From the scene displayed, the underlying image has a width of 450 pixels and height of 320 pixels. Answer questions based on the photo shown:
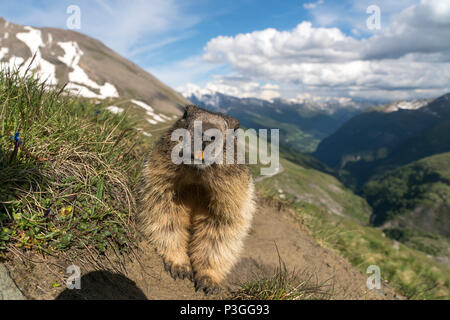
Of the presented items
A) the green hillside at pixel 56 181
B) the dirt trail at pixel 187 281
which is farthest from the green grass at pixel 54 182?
the dirt trail at pixel 187 281

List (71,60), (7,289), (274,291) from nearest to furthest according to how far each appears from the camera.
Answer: (7,289), (274,291), (71,60)

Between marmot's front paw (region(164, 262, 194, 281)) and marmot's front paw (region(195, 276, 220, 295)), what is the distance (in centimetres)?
18

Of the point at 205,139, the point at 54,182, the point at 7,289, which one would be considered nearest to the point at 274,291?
the point at 205,139

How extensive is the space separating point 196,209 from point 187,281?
144cm

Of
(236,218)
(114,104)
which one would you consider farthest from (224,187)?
(114,104)

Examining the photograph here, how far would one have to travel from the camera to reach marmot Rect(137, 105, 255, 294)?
4258 mm

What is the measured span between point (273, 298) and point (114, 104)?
7054mm

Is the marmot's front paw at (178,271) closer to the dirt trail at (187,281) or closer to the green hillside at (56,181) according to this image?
the dirt trail at (187,281)

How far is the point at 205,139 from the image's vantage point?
374cm

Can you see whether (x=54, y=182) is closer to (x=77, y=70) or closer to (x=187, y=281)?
(x=187, y=281)

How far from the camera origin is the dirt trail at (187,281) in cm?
297

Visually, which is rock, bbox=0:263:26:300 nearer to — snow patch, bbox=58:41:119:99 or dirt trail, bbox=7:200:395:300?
dirt trail, bbox=7:200:395:300

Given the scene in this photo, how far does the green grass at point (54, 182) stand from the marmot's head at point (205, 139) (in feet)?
5.37

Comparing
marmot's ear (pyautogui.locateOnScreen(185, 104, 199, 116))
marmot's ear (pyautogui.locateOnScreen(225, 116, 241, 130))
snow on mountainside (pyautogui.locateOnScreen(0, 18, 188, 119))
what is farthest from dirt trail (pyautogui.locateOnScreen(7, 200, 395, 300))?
snow on mountainside (pyautogui.locateOnScreen(0, 18, 188, 119))
